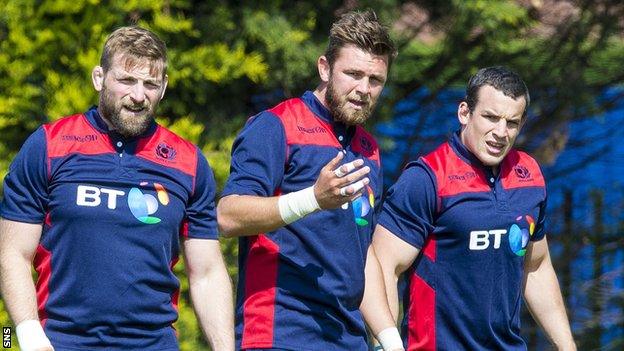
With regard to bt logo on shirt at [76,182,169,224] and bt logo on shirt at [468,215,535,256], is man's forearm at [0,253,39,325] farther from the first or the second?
bt logo on shirt at [468,215,535,256]

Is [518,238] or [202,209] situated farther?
[518,238]

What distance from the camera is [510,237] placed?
17.9 ft

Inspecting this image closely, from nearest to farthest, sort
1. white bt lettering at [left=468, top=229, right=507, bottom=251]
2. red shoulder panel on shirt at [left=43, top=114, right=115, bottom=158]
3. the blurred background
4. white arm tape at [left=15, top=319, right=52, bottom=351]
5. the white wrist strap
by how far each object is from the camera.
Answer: white arm tape at [left=15, top=319, right=52, bottom=351] < red shoulder panel on shirt at [left=43, top=114, right=115, bottom=158] < the white wrist strap < white bt lettering at [left=468, top=229, right=507, bottom=251] < the blurred background

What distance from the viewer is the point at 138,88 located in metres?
4.74

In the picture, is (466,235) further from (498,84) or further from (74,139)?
(74,139)

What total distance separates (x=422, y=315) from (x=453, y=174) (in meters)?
0.61

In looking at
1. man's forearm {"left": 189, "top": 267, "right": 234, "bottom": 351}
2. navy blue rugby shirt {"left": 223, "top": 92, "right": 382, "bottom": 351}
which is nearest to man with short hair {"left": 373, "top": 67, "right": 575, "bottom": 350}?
navy blue rugby shirt {"left": 223, "top": 92, "right": 382, "bottom": 351}

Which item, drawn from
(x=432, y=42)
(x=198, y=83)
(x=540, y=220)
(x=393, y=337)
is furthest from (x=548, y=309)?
(x=432, y=42)

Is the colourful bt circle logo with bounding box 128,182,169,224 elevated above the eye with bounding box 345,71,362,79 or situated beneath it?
situated beneath

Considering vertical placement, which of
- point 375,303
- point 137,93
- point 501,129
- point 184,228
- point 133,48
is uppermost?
point 133,48

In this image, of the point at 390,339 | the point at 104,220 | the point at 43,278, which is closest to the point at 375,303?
the point at 390,339

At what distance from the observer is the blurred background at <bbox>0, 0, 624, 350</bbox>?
769 cm

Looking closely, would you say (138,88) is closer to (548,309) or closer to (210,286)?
(210,286)

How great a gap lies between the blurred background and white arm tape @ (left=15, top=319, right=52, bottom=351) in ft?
9.08
